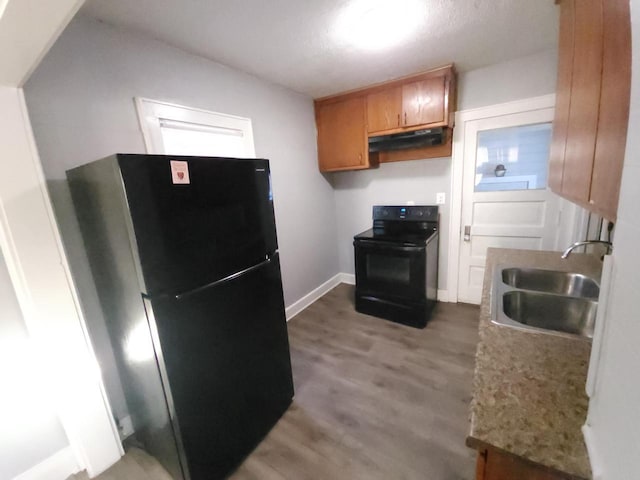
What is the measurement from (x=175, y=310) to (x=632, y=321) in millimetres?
1297

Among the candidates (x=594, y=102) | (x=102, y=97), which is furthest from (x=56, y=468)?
(x=594, y=102)

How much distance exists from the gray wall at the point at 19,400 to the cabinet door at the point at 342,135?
105 inches

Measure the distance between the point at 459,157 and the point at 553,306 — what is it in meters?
1.80

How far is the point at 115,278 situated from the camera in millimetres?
1238

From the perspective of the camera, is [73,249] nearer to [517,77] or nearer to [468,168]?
[468,168]

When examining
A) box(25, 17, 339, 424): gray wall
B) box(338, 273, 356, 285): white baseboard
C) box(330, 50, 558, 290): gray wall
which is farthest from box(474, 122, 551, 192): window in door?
box(25, 17, 339, 424): gray wall

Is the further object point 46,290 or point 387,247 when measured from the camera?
point 387,247

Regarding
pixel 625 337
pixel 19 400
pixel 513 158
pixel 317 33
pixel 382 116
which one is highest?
pixel 317 33

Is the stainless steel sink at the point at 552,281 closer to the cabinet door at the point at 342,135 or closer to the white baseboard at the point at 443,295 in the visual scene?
the white baseboard at the point at 443,295

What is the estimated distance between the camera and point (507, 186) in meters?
2.55

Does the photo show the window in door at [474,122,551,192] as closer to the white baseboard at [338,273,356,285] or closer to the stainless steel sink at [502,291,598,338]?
the stainless steel sink at [502,291,598,338]

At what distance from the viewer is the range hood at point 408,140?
2.47 meters

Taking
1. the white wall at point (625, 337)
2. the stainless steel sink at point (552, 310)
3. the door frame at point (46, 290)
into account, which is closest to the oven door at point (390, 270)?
the stainless steel sink at point (552, 310)

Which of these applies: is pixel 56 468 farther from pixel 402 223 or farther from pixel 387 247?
pixel 402 223
